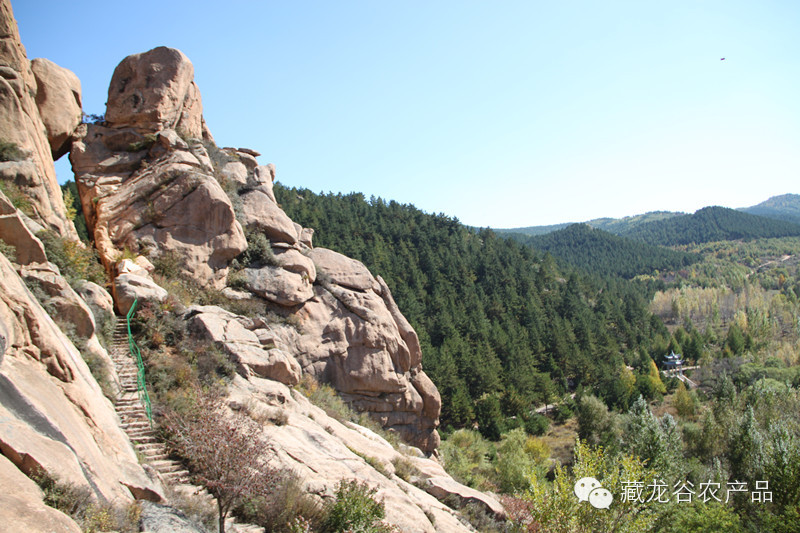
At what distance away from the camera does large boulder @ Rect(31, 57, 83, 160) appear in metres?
20.3

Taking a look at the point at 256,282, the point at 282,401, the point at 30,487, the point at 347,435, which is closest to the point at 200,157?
the point at 256,282

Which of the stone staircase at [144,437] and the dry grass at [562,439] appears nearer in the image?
the stone staircase at [144,437]

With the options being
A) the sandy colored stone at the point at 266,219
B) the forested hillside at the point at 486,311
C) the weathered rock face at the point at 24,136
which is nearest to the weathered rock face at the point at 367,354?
the sandy colored stone at the point at 266,219

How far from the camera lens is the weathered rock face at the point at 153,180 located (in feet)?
65.3

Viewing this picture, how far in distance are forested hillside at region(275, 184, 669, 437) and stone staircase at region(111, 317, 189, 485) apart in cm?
4272

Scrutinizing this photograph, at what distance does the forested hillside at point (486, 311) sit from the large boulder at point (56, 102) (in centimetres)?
4152

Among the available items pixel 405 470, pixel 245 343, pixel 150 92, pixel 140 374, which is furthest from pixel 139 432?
pixel 150 92

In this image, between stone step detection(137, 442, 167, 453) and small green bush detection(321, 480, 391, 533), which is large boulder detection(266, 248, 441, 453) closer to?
stone step detection(137, 442, 167, 453)

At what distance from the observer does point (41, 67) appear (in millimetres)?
20453

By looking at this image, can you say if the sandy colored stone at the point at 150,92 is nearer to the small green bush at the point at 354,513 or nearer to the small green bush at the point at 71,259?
the small green bush at the point at 71,259

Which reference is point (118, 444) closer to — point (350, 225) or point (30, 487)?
point (30, 487)

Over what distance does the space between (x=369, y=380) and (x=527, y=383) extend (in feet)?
147

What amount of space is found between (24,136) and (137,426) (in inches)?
475

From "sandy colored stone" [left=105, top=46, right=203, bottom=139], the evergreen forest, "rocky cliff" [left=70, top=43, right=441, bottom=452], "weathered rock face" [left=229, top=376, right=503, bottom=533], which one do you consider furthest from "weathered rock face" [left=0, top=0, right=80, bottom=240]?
the evergreen forest
